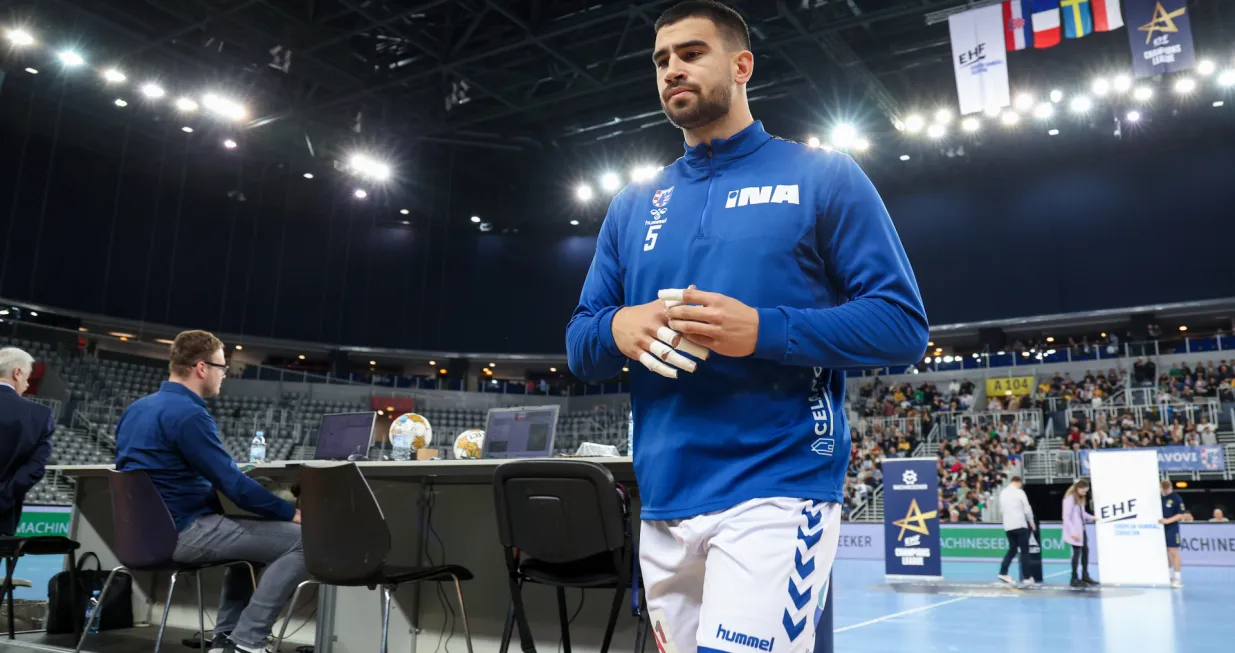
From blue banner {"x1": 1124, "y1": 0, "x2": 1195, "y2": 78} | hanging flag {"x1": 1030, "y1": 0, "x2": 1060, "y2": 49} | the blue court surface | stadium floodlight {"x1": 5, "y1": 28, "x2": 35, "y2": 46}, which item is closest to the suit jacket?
the blue court surface

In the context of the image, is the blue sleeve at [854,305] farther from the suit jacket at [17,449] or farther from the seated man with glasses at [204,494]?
the suit jacket at [17,449]

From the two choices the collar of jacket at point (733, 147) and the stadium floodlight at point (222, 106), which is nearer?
the collar of jacket at point (733, 147)

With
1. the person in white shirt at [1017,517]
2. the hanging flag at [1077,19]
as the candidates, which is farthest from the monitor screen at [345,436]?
the hanging flag at [1077,19]

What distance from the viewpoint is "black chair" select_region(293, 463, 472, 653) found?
3.36 m

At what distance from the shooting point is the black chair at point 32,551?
4.31 metres

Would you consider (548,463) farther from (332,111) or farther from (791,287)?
(332,111)

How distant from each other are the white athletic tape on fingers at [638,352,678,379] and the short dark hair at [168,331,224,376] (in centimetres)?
346

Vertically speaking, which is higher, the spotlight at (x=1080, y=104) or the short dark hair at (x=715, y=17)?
the spotlight at (x=1080, y=104)

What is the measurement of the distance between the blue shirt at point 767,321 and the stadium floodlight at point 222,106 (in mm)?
17577

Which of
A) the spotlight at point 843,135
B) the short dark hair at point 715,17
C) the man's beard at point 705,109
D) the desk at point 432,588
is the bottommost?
the desk at point 432,588

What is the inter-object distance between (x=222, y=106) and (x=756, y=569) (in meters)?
18.1

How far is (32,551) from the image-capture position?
461 cm

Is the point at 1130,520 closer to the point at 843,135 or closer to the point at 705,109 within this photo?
the point at 843,135

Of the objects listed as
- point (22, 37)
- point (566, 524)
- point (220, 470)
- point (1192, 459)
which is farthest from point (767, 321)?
point (22, 37)
